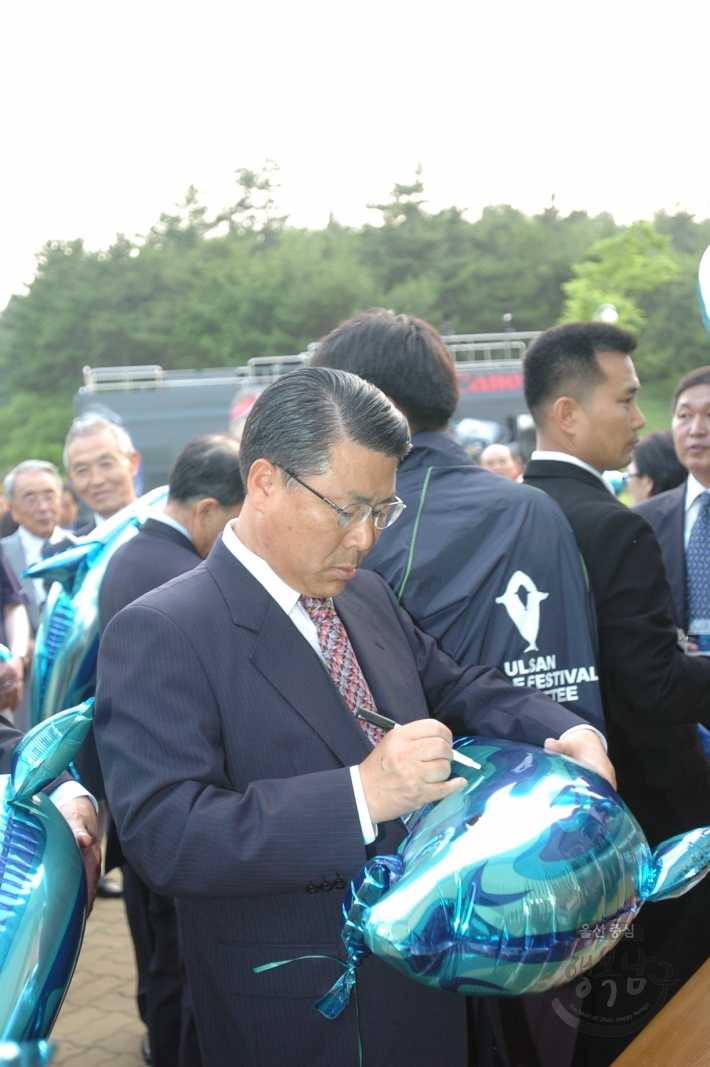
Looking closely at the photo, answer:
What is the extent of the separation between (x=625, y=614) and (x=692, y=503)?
52.3 inches

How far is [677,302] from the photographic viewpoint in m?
36.8

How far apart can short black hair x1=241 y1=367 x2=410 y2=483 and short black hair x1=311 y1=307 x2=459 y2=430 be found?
53 cm

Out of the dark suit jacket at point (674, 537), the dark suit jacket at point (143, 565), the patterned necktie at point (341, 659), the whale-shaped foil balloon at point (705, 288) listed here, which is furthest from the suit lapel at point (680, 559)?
the patterned necktie at point (341, 659)

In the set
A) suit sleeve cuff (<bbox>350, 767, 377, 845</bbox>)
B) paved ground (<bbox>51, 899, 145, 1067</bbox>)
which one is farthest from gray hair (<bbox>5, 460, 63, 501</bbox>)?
suit sleeve cuff (<bbox>350, 767, 377, 845</bbox>)

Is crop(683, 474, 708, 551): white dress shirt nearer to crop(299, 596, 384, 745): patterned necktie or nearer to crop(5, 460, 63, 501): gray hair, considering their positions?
crop(299, 596, 384, 745): patterned necktie

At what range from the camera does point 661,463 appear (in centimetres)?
438

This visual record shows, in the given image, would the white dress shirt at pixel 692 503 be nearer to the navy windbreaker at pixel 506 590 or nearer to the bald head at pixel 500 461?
the navy windbreaker at pixel 506 590

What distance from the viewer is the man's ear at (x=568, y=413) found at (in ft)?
8.20

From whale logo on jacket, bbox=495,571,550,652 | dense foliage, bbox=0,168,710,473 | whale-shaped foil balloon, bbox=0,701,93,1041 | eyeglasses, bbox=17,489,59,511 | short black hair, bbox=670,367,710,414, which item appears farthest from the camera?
dense foliage, bbox=0,168,710,473

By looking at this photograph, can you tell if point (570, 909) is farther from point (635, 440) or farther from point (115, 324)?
point (115, 324)

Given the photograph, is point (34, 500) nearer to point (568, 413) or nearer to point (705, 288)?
point (568, 413)

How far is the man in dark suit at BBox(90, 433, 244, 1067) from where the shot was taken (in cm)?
275

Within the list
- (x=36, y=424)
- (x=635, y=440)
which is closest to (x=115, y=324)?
(x=36, y=424)

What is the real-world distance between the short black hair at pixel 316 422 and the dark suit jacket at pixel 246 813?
22 cm
